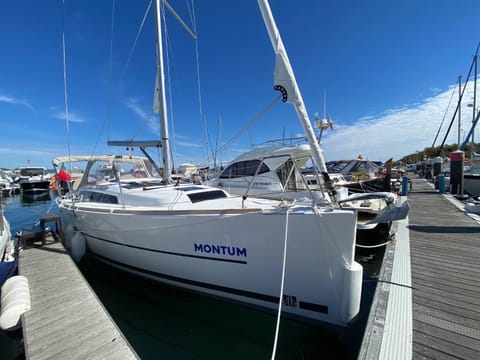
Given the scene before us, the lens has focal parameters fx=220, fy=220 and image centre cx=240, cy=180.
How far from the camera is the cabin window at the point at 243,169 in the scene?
25.6 feet

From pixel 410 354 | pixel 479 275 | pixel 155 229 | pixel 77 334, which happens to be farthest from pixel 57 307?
pixel 479 275

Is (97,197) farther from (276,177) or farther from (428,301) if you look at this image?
(428,301)

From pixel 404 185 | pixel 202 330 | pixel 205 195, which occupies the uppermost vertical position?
pixel 205 195

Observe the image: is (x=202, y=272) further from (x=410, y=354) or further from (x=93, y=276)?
(x=93, y=276)

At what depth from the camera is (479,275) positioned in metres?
3.22

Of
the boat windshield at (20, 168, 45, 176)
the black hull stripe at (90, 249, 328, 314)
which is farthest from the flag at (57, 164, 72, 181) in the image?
the boat windshield at (20, 168, 45, 176)

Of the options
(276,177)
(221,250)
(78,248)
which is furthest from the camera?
(276,177)

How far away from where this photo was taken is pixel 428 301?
2688 millimetres

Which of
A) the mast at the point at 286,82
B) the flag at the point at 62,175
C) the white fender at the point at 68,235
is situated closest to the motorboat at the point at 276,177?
the mast at the point at 286,82

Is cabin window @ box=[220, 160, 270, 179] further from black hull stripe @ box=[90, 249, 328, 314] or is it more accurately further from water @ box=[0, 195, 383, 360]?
black hull stripe @ box=[90, 249, 328, 314]

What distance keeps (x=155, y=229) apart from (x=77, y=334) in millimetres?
1534

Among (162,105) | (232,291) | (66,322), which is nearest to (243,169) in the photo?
(162,105)

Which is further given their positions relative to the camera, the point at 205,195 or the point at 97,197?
the point at 97,197

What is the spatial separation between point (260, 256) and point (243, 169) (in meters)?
5.59
